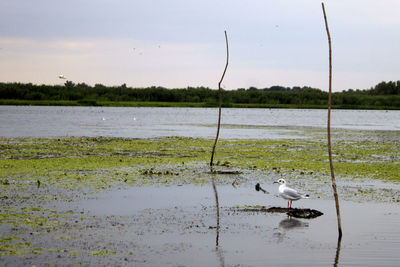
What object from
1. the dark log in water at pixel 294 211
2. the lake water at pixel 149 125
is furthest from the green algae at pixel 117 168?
the lake water at pixel 149 125

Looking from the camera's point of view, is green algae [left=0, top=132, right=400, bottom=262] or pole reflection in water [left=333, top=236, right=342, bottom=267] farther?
green algae [left=0, top=132, right=400, bottom=262]

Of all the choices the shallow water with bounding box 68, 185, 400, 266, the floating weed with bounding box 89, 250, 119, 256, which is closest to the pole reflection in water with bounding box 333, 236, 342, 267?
the shallow water with bounding box 68, 185, 400, 266

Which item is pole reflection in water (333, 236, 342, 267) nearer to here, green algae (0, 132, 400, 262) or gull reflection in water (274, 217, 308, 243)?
gull reflection in water (274, 217, 308, 243)

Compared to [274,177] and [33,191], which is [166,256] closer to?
[33,191]

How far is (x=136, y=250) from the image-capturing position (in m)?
9.60

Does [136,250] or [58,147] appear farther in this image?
[58,147]

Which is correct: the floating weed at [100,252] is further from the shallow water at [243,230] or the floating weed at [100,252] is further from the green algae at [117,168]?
the shallow water at [243,230]

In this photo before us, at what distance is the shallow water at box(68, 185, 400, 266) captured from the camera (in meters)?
9.45

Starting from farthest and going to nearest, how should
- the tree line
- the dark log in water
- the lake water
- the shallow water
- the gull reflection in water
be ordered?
1. the tree line
2. the lake water
3. the dark log in water
4. the gull reflection in water
5. the shallow water

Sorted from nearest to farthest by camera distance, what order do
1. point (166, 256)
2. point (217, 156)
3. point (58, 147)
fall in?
point (166, 256) → point (217, 156) → point (58, 147)

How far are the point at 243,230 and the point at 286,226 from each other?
1.12m

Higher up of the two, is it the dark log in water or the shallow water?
the dark log in water

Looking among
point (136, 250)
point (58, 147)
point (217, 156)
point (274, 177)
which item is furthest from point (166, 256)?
point (58, 147)

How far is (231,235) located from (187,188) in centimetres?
551
